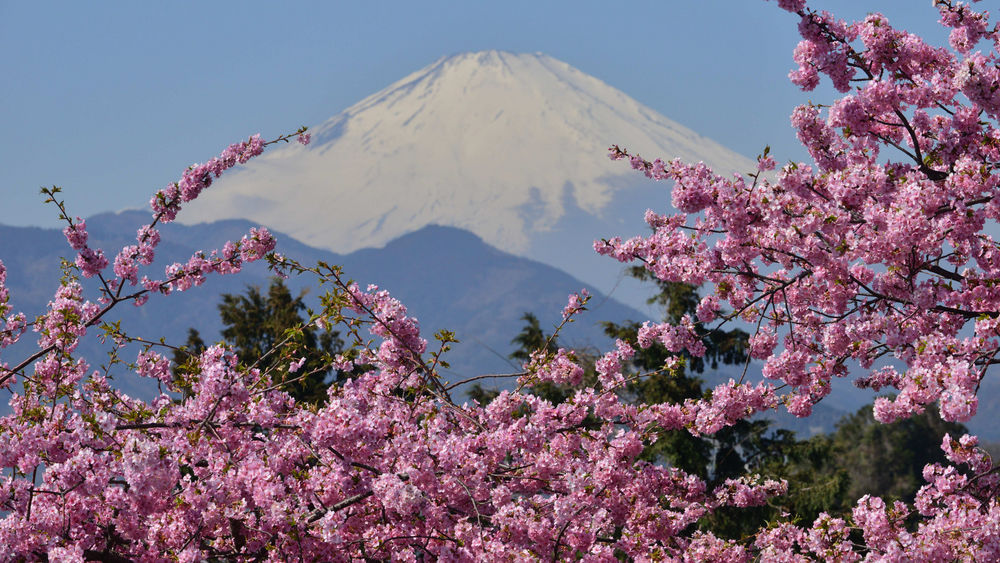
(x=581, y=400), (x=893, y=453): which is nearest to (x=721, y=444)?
(x=581, y=400)

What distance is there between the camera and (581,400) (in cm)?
758

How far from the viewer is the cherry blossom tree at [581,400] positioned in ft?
18.5

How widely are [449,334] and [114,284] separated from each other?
3.01 meters

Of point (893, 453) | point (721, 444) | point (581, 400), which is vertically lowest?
point (581, 400)

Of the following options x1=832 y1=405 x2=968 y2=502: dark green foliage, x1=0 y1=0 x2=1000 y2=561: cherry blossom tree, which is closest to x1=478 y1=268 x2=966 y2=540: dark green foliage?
x1=0 y1=0 x2=1000 y2=561: cherry blossom tree

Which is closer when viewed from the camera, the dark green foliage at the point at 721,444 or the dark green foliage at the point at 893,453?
the dark green foliage at the point at 721,444

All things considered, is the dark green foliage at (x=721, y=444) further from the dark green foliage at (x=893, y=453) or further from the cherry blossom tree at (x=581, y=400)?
the dark green foliage at (x=893, y=453)

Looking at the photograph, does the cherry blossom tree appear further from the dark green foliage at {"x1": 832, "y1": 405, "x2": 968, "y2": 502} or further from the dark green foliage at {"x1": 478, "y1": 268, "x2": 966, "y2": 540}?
the dark green foliage at {"x1": 832, "y1": 405, "x2": 968, "y2": 502}

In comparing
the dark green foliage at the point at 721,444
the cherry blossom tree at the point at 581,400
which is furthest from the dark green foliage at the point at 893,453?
the cherry blossom tree at the point at 581,400

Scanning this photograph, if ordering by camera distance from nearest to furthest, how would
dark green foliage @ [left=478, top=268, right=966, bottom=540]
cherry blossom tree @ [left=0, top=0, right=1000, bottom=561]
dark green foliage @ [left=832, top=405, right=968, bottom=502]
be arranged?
cherry blossom tree @ [left=0, top=0, right=1000, bottom=561] < dark green foliage @ [left=478, top=268, right=966, bottom=540] < dark green foliage @ [left=832, top=405, right=968, bottom=502]

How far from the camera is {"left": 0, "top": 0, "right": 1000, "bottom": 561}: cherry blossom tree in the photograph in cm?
564

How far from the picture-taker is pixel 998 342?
595 centimetres

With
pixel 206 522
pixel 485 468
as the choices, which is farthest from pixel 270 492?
pixel 485 468

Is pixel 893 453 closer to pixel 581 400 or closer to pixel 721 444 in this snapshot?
pixel 721 444
